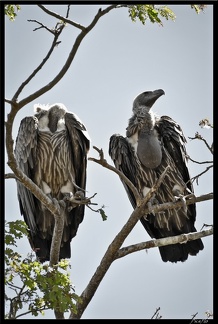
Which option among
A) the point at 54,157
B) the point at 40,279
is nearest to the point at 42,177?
the point at 54,157

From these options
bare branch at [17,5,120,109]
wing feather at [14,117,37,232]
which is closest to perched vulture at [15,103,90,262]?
wing feather at [14,117,37,232]

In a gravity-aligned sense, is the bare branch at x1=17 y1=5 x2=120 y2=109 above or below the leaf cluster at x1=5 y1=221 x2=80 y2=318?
above

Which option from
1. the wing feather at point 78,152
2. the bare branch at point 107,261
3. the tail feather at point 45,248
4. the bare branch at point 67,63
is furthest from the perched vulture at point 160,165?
the bare branch at point 67,63

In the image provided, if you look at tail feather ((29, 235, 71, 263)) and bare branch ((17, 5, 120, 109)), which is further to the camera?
tail feather ((29, 235, 71, 263))

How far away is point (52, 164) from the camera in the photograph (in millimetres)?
8906

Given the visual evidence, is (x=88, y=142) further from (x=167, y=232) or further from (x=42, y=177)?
(x=167, y=232)

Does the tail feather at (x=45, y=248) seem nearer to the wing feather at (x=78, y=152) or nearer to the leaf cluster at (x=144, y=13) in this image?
the wing feather at (x=78, y=152)

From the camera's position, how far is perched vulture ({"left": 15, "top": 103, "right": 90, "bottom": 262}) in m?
8.66

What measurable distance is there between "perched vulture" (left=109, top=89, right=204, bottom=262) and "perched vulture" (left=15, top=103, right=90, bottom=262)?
51cm

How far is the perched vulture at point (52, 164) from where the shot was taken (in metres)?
8.66

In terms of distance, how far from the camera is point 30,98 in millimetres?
5453

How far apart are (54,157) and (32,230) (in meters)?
0.97

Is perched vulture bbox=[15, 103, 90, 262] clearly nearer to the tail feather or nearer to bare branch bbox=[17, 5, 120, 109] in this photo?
the tail feather

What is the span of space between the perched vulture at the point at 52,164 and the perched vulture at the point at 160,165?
507mm
